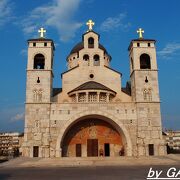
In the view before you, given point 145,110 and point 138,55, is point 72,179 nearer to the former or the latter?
point 145,110

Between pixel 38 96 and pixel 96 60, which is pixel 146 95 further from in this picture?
pixel 38 96

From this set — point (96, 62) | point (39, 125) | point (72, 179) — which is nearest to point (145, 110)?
point (96, 62)

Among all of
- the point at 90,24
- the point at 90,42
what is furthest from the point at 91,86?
the point at 90,24

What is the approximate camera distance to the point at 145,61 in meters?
35.5

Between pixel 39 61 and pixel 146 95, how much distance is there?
550 inches

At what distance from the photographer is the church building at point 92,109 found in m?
30.7

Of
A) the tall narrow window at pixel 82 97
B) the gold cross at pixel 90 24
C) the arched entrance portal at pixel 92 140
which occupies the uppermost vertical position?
the gold cross at pixel 90 24

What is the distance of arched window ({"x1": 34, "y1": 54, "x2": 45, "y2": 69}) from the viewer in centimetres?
3450

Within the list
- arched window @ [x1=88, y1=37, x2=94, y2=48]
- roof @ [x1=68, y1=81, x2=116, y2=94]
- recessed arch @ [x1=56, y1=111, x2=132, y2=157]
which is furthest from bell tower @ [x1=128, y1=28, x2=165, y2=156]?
arched window @ [x1=88, y1=37, x2=94, y2=48]

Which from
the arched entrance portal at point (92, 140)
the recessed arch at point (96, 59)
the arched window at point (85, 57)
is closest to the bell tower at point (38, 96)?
the arched entrance portal at point (92, 140)

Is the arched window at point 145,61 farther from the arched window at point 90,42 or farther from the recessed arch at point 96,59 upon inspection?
the arched window at point 90,42

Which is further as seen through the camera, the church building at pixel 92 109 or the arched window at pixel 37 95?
the arched window at pixel 37 95

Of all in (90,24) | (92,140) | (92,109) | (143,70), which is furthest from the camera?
(90,24)

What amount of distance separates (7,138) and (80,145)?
275 ft
